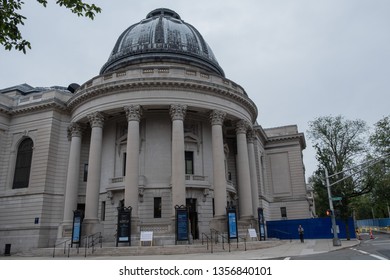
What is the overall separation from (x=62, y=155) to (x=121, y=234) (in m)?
13.1

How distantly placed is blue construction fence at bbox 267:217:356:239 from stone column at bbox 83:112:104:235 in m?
22.4

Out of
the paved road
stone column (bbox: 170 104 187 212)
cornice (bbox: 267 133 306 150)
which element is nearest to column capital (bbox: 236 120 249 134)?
stone column (bbox: 170 104 187 212)

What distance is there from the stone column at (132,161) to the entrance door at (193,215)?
565 cm

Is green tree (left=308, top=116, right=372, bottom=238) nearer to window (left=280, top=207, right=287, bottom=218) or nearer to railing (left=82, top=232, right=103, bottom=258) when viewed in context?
window (left=280, top=207, right=287, bottom=218)

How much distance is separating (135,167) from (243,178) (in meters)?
10.8

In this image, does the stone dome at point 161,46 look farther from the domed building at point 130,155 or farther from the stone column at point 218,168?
the stone column at point 218,168

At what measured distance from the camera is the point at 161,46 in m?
37.0

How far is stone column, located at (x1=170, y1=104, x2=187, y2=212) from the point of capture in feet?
84.8

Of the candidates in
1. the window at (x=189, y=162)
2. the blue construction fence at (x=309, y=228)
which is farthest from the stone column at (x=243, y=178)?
the blue construction fence at (x=309, y=228)

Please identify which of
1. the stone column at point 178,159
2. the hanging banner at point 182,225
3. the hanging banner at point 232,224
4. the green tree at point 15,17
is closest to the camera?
the green tree at point 15,17

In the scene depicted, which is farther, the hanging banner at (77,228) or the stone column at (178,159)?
the stone column at (178,159)

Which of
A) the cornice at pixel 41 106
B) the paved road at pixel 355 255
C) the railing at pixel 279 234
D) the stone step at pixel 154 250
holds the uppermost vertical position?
the cornice at pixel 41 106

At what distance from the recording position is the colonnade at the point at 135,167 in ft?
85.8

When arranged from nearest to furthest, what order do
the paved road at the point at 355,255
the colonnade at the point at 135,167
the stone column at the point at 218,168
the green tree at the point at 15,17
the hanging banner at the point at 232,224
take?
1. the green tree at the point at 15,17
2. the paved road at the point at 355,255
3. the hanging banner at the point at 232,224
4. the colonnade at the point at 135,167
5. the stone column at the point at 218,168
